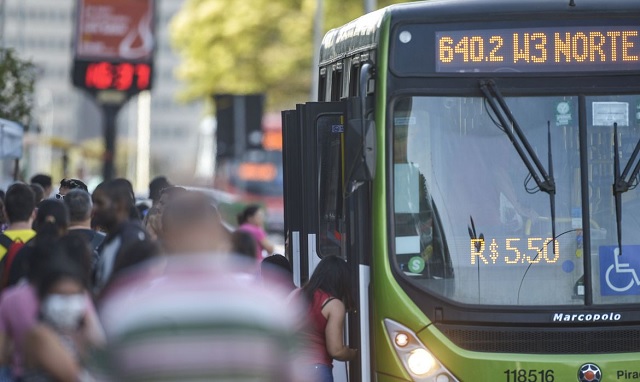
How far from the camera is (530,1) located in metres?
9.47

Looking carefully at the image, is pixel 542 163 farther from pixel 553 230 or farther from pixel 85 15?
pixel 85 15

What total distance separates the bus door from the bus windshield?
45 cm

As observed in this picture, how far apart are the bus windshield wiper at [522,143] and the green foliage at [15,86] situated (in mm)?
12047

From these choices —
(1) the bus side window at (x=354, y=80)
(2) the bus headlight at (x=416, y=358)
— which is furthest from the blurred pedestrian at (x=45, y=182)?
(2) the bus headlight at (x=416, y=358)

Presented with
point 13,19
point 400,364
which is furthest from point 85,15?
point 13,19

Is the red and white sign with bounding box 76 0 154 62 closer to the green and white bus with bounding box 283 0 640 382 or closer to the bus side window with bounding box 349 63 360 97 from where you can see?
the bus side window with bounding box 349 63 360 97

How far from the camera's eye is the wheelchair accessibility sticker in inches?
359

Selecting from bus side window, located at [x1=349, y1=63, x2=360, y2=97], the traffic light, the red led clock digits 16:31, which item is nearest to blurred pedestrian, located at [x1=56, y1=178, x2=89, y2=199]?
bus side window, located at [x1=349, y1=63, x2=360, y2=97]

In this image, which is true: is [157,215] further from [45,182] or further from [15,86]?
[15,86]

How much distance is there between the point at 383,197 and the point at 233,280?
433 cm

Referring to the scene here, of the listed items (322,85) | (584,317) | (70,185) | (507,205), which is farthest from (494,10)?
(70,185)

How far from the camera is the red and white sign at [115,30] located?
26.4 metres

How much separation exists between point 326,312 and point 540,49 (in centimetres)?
201

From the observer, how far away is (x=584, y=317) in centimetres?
Result: 906
